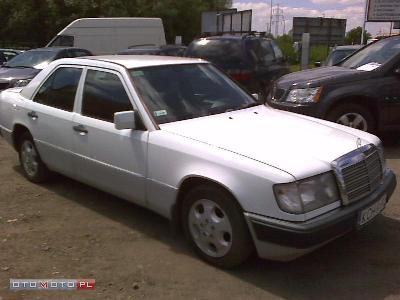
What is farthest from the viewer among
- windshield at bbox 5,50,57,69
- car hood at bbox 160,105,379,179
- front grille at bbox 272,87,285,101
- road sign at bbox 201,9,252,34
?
road sign at bbox 201,9,252,34

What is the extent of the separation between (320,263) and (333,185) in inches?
28.6

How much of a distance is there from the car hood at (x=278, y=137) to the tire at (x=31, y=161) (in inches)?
88.1

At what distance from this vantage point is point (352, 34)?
188 ft

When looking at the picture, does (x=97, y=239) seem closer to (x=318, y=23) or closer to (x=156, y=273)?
(x=156, y=273)

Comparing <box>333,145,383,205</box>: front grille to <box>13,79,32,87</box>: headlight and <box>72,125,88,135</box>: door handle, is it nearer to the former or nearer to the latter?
<box>72,125,88,135</box>: door handle

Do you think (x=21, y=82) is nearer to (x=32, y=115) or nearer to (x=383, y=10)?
(x=32, y=115)

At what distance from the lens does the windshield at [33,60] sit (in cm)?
1136

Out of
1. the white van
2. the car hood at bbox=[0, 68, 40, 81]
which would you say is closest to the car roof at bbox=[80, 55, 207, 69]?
the car hood at bbox=[0, 68, 40, 81]

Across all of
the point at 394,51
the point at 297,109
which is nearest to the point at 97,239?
the point at 297,109

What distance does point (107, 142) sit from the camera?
437 cm

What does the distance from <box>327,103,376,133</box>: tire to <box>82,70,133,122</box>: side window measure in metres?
3.62

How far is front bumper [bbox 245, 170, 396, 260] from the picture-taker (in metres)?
3.21

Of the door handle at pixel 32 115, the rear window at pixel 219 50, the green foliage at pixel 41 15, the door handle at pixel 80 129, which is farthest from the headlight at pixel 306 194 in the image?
the green foliage at pixel 41 15

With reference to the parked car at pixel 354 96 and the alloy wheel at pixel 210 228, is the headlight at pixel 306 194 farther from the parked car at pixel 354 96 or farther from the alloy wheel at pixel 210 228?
the parked car at pixel 354 96
